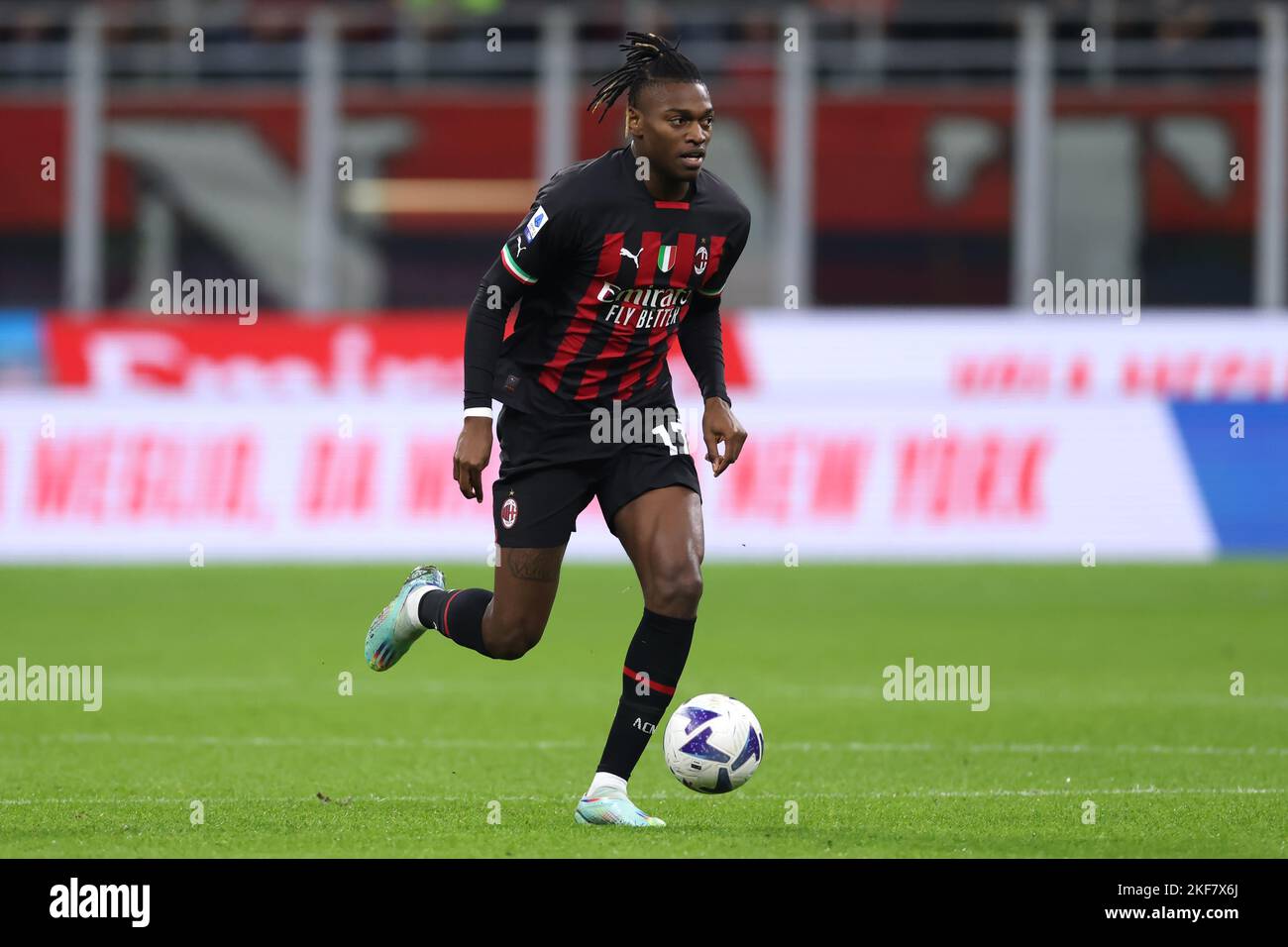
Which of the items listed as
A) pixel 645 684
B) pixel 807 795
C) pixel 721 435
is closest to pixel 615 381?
pixel 721 435

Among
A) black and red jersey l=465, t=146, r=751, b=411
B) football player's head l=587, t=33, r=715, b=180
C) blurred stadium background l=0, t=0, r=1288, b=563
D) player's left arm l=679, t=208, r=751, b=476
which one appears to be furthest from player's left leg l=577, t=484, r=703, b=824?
blurred stadium background l=0, t=0, r=1288, b=563

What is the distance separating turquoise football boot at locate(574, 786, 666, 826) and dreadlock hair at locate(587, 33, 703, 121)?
2185 mm

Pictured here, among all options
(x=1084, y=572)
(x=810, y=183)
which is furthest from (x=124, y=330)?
(x=1084, y=572)

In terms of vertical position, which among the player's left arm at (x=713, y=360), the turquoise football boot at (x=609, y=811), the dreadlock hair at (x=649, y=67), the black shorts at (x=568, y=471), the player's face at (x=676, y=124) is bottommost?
the turquoise football boot at (x=609, y=811)

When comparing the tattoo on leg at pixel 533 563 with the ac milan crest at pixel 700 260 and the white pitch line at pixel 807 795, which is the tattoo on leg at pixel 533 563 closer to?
the white pitch line at pixel 807 795

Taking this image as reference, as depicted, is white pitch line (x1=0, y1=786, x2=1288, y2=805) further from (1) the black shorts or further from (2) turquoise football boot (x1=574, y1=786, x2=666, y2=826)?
(1) the black shorts

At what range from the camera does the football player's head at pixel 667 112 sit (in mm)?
6727

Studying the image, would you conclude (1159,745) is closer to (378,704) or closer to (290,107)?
(378,704)

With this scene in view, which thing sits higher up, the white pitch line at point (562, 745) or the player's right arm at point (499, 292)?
the player's right arm at point (499, 292)

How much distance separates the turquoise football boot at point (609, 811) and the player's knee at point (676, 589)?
61 centimetres

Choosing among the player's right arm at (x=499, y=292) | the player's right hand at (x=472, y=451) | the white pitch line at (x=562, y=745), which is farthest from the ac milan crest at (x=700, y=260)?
Answer: the white pitch line at (x=562, y=745)

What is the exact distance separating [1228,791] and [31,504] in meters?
11.9

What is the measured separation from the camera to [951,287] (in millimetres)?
A: 26922

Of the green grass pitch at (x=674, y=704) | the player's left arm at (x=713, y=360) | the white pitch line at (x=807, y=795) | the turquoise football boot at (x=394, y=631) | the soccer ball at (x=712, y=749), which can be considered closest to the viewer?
the green grass pitch at (x=674, y=704)
